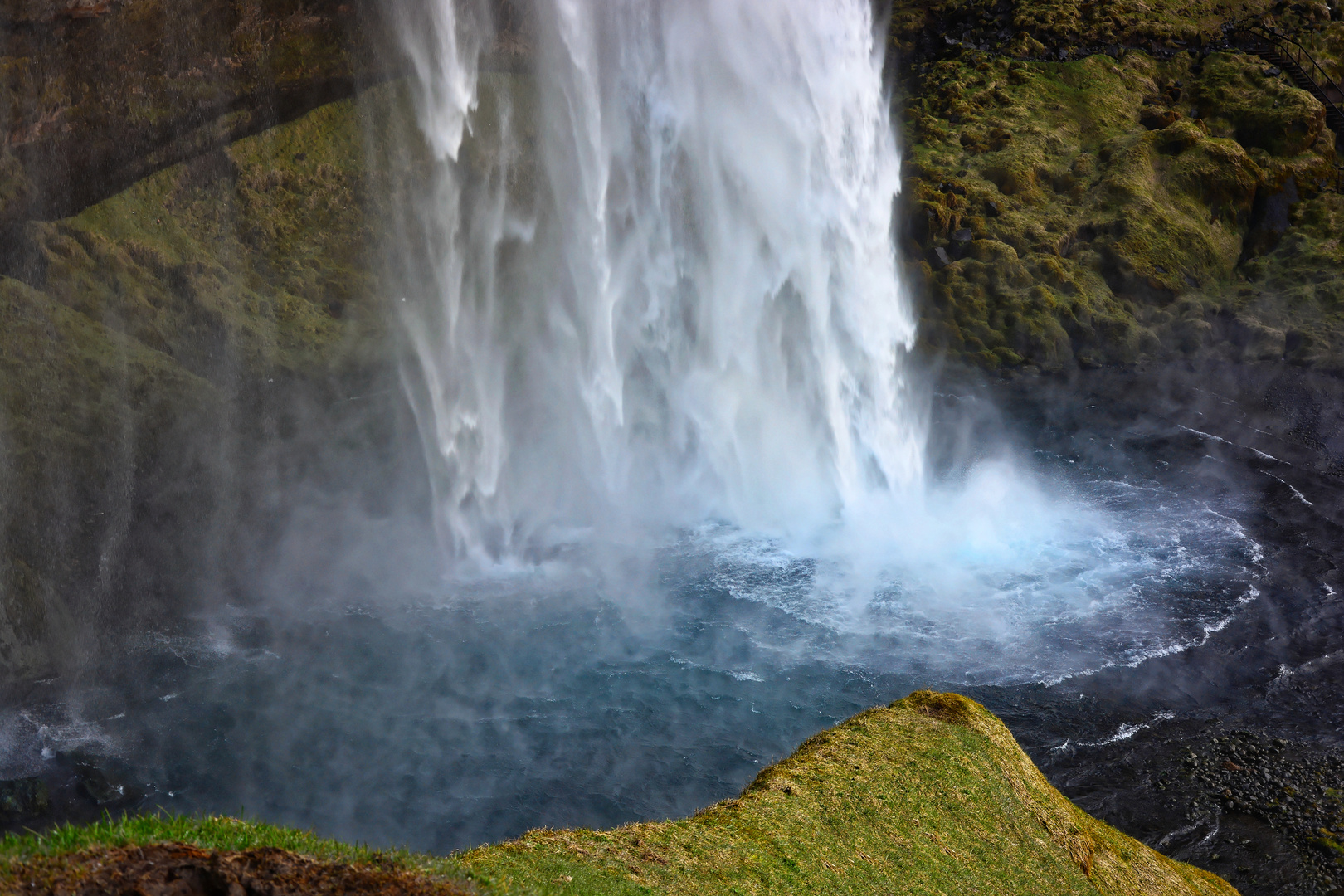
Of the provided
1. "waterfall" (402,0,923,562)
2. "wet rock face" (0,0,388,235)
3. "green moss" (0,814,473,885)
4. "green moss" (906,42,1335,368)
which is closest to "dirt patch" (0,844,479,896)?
"green moss" (0,814,473,885)

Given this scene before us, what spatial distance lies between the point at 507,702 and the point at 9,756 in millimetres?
10728

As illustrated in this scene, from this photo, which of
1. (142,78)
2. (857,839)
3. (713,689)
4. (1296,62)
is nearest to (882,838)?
(857,839)

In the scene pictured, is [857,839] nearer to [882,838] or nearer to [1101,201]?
[882,838]

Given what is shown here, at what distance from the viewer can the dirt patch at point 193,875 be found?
23.0 feet

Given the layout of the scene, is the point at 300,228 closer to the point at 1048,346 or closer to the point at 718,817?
the point at 1048,346

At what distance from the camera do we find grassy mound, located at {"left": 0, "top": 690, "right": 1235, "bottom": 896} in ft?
30.6

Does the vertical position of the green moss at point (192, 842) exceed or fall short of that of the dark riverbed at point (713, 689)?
it exceeds it

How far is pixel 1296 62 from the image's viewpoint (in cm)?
5888

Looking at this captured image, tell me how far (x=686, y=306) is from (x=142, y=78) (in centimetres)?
2440

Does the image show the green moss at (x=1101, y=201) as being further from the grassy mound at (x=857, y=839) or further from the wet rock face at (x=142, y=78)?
the grassy mound at (x=857, y=839)

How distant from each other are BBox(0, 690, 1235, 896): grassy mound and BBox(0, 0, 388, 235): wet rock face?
3454 centimetres

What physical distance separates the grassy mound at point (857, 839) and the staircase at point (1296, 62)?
2227 inches

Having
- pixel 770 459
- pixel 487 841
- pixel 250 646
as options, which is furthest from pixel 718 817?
pixel 770 459

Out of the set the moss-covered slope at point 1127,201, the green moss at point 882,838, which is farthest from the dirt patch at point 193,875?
the moss-covered slope at point 1127,201
